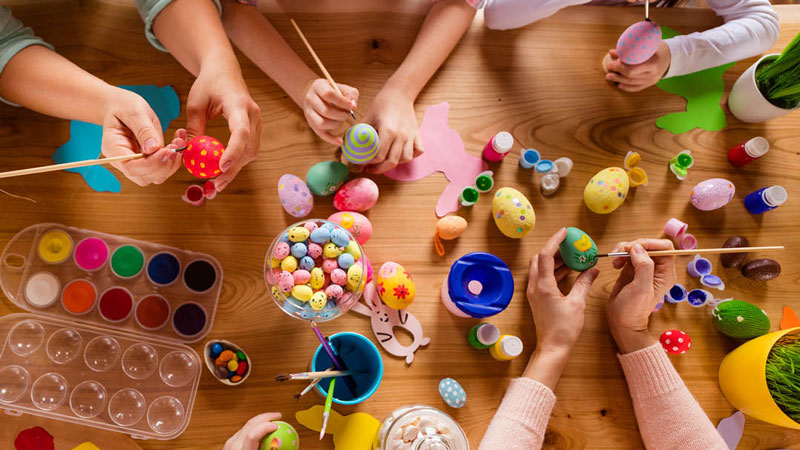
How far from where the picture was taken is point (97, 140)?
3.12 feet

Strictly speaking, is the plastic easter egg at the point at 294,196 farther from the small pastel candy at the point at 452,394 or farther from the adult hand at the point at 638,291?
the adult hand at the point at 638,291

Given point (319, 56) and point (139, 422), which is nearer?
point (139, 422)

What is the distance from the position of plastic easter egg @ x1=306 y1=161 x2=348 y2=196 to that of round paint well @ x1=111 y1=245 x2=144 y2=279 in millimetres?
381

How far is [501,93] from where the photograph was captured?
1057mm

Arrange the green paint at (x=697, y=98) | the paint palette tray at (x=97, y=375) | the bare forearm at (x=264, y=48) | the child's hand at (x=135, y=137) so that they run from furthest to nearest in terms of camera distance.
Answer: the green paint at (x=697, y=98) → the bare forearm at (x=264, y=48) → the paint palette tray at (x=97, y=375) → the child's hand at (x=135, y=137)

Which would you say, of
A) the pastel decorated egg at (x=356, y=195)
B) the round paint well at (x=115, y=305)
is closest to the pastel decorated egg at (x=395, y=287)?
the pastel decorated egg at (x=356, y=195)

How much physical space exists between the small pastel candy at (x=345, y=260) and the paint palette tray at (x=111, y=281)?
28 centimetres

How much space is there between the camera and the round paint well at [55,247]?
903 millimetres

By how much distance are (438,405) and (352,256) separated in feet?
1.17

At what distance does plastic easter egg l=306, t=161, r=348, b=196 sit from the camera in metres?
0.92

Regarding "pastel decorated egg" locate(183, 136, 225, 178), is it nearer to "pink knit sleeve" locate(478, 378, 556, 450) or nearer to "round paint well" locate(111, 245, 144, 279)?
"round paint well" locate(111, 245, 144, 279)

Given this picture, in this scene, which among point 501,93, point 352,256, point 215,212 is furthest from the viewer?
point 501,93

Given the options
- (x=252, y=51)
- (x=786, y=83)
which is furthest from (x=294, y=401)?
(x=786, y=83)

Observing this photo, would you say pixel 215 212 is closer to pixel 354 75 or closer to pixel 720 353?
pixel 354 75
